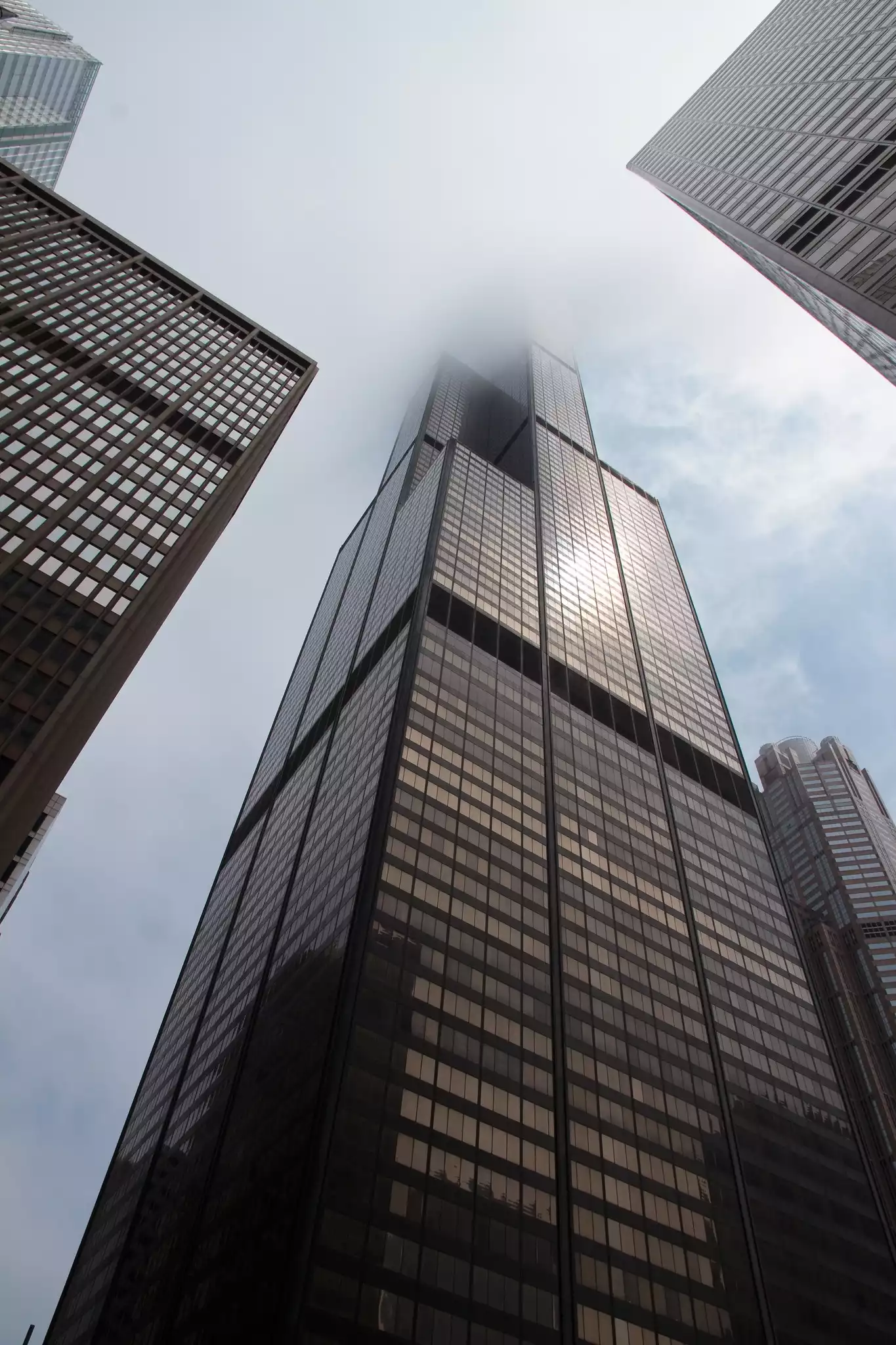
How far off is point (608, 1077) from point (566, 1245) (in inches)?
509

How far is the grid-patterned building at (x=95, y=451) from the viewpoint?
45.5 m

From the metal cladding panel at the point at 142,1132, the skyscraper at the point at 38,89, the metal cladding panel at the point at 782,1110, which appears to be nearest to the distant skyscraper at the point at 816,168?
the metal cladding panel at the point at 782,1110

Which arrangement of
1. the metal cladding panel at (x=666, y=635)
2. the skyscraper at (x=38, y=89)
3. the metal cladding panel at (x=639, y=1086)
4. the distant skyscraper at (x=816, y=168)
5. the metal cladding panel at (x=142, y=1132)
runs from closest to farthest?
1. the metal cladding panel at (x=639, y=1086)
2. the distant skyscraper at (x=816, y=168)
3. the metal cladding panel at (x=142, y=1132)
4. the metal cladding panel at (x=666, y=635)
5. the skyscraper at (x=38, y=89)

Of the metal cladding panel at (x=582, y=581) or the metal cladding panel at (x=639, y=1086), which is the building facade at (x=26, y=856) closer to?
the metal cladding panel at (x=639, y=1086)

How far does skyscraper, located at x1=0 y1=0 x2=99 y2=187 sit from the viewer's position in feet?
440

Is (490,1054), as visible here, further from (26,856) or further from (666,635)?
(666,635)

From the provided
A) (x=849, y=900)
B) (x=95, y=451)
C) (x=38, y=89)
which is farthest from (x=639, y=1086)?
(x=38, y=89)

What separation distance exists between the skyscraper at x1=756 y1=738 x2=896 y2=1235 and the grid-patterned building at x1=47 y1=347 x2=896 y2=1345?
36.6 meters

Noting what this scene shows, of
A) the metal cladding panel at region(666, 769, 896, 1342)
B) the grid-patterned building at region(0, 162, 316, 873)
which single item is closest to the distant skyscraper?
the grid-patterned building at region(0, 162, 316, 873)

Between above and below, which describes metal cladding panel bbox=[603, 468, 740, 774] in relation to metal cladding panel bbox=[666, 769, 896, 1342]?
above

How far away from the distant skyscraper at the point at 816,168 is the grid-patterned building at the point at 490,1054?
46766 millimetres

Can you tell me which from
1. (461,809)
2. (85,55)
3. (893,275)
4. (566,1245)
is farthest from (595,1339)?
(85,55)

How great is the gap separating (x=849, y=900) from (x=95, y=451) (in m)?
145

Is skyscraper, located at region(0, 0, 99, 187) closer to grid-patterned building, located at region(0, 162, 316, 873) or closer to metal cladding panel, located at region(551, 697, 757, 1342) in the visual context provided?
grid-patterned building, located at region(0, 162, 316, 873)
